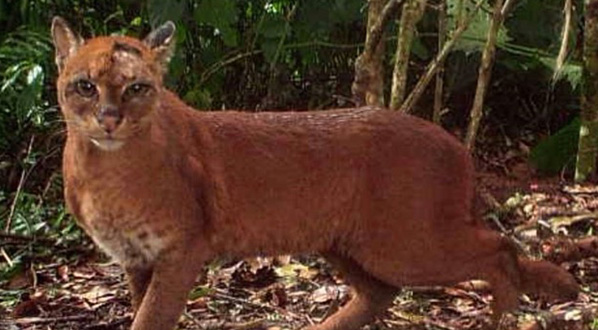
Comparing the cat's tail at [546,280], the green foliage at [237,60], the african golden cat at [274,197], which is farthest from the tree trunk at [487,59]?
the african golden cat at [274,197]

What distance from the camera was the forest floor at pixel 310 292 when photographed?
5.76 metres

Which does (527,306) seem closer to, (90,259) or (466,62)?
(90,259)

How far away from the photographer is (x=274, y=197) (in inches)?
207

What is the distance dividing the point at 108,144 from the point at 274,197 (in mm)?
766

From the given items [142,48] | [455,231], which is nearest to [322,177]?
[455,231]

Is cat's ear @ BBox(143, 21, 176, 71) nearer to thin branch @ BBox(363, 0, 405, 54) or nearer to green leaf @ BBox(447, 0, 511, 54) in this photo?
thin branch @ BBox(363, 0, 405, 54)

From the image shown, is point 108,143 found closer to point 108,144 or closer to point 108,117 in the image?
point 108,144

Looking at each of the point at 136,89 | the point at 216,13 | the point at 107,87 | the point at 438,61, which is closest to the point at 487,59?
the point at 438,61

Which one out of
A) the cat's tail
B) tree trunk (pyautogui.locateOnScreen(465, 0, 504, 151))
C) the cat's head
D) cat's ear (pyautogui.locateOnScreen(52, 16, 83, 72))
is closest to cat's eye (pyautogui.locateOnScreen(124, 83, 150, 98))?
the cat's head

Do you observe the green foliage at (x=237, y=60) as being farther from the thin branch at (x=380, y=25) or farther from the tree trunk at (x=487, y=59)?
the thin branch at (x=380, y=25)

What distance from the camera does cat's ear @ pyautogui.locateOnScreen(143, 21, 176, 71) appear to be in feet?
16.3

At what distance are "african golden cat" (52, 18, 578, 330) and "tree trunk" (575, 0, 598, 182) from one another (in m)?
1.84

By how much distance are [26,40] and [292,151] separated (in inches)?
143

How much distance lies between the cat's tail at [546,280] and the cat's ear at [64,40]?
77.4 inches
